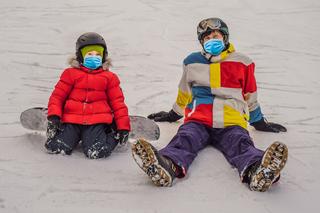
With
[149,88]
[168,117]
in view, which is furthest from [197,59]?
[149,88]

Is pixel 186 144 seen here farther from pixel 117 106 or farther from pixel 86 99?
pixel 86 99

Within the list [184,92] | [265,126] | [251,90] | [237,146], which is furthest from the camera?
[265,126]

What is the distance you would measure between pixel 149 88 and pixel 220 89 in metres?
1.92

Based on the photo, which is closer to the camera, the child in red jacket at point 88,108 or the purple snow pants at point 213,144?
the purple snow pants at point 213,144

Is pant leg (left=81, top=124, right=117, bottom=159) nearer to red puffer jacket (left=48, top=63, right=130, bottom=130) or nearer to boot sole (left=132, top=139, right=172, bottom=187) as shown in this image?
red puffer jacket (left=48, top=63, right=130, bottom=130)

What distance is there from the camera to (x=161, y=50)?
703cm

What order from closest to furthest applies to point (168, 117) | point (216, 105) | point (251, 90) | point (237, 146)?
point (237, 146), point (216, 105), point (251, 90), point (168, 117)

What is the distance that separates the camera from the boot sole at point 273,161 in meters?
2.61

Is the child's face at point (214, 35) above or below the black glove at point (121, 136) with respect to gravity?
above

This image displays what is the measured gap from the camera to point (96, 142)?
323 centimetres

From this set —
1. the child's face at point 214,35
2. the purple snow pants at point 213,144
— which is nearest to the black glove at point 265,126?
the purple snow pants at point 213,144

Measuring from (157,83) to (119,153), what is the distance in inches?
90.1

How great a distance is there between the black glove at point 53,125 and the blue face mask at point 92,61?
436 millimetres

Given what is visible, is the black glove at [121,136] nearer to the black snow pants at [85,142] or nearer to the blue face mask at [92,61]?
the black snow pants at [85,142]
